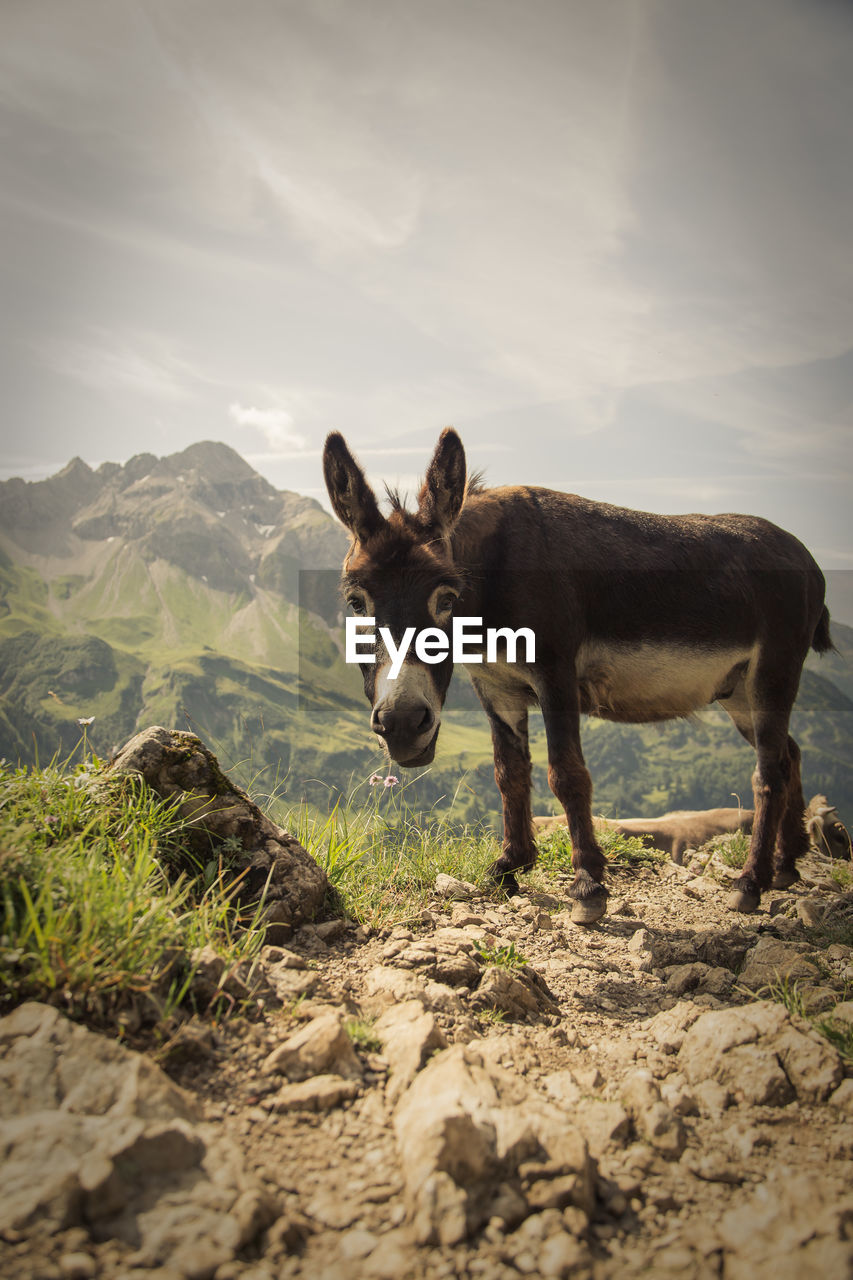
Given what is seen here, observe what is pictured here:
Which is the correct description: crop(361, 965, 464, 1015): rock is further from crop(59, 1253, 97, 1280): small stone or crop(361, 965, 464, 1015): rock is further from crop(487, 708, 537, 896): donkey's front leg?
crop(487, 708, 537, 896): donkey's front leg

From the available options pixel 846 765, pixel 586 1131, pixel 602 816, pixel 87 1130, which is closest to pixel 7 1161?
pixel 87 1130

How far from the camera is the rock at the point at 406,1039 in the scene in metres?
2.38

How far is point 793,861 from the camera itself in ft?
21.1

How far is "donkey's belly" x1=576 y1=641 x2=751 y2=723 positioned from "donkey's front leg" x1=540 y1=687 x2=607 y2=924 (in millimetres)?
512

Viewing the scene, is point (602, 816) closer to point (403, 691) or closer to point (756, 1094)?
point (403, 691)

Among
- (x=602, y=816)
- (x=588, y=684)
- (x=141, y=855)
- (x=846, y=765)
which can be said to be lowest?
(x=846, y=765)

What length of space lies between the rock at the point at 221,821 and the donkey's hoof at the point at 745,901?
3.90m

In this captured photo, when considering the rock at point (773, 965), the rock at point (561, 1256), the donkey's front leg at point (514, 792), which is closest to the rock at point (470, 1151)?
the rock at point (561, 1256)

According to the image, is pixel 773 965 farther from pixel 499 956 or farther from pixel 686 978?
pixel 499 956

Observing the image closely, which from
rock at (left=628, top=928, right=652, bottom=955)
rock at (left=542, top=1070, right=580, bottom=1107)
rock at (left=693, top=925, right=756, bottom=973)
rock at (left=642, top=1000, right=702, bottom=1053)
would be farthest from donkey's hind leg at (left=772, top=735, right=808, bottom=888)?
rock at (left=542, top=1070, right=580, bottom=1107)

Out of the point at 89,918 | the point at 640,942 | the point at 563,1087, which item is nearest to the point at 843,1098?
the point at 563,1087

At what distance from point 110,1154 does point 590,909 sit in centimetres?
376

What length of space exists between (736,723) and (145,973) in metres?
6.64

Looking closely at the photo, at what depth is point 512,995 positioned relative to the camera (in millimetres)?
3309
